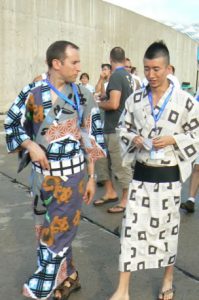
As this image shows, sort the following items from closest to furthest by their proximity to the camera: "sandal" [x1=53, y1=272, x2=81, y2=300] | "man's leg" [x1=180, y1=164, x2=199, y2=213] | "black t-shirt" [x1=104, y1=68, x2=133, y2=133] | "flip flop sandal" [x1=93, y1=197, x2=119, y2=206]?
"sandal" [x1=53, y1=272, x2=81, y2=300], "black t-shirt" [x1=104, y1=68, x2=133, y2=133], "man's leg" [x1=180, y1=164, x2=199, y2=213], "flip flop sandal" [x1=93, y1=197, x2=119, y2=206]

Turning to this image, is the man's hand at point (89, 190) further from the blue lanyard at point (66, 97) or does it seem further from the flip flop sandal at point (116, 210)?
the flip flop sandal at point (116, 210)

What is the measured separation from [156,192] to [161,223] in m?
0.20

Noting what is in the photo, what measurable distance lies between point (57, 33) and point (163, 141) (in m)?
13.2

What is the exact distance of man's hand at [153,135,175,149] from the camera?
265 centimetres

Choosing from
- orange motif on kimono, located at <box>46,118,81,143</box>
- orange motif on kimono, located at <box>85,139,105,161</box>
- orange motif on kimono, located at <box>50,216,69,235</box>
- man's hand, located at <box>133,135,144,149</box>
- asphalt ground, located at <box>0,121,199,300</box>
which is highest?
orange motif on kimono, located at <box>46,118,81,143</box>

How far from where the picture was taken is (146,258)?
9.31ft

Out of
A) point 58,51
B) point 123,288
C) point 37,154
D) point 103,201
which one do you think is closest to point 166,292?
point 123,288

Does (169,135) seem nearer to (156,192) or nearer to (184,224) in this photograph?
(156,192)

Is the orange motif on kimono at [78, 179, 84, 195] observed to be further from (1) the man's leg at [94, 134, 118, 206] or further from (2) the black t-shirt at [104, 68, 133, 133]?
(1) the man's leg at [94, 134, 118, 206]

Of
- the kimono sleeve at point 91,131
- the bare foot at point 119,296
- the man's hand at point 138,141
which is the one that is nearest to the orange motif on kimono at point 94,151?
the kimono sleeve at point 91,131

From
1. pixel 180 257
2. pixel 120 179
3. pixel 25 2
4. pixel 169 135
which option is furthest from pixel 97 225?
pixel 25 2

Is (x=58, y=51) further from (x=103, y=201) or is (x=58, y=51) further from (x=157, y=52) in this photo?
(x=103, y=201)

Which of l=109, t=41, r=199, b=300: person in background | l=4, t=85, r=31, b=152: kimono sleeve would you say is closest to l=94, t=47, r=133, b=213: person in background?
l=109, t=41, r=199, b=300: person in background

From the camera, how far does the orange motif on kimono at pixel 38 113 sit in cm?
265
